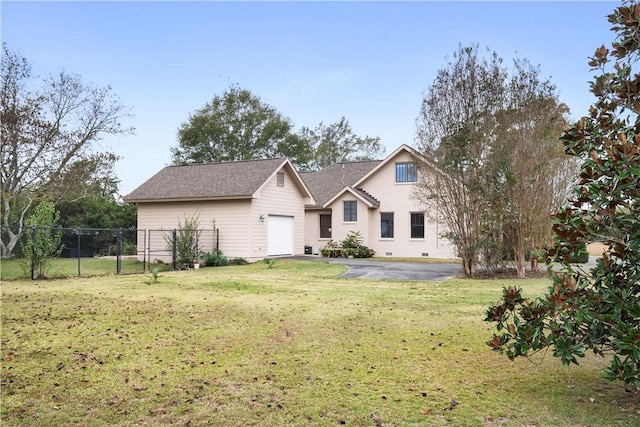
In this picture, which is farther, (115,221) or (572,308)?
(115,221)

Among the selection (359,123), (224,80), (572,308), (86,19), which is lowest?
(572,308)

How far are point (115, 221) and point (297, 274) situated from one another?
21.7m

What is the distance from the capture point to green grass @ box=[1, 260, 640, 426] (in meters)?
4.01

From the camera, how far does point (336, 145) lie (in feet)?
170

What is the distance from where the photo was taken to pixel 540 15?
455 inches

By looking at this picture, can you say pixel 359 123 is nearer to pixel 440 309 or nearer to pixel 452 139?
pixel 452 139

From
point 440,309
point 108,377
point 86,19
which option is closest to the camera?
point 108,377

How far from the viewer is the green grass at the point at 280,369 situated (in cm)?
401

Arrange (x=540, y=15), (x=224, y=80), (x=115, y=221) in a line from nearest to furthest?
1. (x=540, y=15)
2. (x=115, y=221)
3. (x=224, y=80)

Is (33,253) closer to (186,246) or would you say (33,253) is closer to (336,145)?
(186,246)

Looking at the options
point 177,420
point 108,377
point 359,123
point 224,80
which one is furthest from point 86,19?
point 359,123

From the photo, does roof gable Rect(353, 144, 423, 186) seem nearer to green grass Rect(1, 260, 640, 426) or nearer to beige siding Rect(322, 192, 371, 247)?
beige siding Rect(322, 192, 371, 247)

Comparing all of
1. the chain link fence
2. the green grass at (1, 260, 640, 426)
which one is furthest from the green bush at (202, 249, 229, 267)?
the green grass at (1, 260, 640, 426)

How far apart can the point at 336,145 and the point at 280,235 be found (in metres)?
30.1
